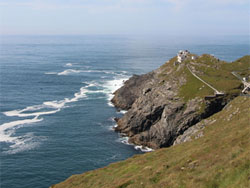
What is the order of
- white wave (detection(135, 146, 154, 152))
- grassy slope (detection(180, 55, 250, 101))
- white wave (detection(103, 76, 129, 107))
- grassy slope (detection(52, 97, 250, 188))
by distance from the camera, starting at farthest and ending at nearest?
white wave (detection(103, 76, 129, 107))
grassy slope (detection(180, 55, 250, 101))
white wave (detection(135, 146, 154, 152))
grassy slope (detection(52, 97, 250, 188))

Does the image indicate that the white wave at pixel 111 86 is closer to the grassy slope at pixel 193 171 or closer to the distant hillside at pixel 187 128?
the distant hillside at pixel 187 128

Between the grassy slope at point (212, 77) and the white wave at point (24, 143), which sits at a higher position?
the grassy slope at point (212, 77)

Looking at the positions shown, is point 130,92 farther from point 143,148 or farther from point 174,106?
point 143,148

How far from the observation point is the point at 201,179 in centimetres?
2480

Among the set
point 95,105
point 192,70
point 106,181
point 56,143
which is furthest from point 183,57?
point 106,181

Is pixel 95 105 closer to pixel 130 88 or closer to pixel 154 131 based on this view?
pixel 130 88

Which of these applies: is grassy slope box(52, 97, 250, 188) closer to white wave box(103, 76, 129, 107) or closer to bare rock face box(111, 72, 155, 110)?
bare rock face box(111, 72, 155, 110)

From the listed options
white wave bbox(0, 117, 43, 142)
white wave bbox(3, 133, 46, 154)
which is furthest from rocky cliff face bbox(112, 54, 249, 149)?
white wave bbox(0, 117, 43, 142)

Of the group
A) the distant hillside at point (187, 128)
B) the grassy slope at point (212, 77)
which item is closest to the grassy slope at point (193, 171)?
the distant hillside at point (187, 128)

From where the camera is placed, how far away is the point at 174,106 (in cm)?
9144

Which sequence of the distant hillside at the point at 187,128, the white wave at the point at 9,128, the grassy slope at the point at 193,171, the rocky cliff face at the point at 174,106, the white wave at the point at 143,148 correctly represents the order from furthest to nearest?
the white wave at the point at 9,128
the rocky cliff face at the point at 174,106
the white wave at the point at 143,148
the distant hillside at the point at 187,128
the grassy slope at the point at 193,171

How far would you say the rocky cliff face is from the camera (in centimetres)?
8700

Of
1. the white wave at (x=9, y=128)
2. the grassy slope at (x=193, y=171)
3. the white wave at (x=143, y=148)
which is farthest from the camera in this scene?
the white wave at (x=9, y=128)

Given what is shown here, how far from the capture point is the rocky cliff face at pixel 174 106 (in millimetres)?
87000
